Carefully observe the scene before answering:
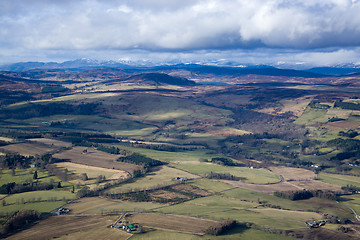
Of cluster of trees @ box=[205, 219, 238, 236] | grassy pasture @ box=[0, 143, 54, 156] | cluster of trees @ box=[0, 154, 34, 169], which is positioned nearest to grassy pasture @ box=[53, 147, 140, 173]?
grassy pasture @ box=[0, 143, 54, 156]

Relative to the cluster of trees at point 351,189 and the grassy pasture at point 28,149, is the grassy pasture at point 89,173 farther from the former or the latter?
the cluster of trees at point 351,189

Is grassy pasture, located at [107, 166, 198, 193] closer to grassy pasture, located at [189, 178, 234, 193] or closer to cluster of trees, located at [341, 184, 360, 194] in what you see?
grassy pasture, located at [189, 178, 234, 193]

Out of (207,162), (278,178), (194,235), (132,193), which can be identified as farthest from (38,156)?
(278,178)

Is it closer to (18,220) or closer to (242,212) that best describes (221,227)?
(242,212)

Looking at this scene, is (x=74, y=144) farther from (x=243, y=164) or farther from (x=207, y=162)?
(x=243, y=164)

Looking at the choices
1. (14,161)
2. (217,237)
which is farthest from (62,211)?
(14,161)

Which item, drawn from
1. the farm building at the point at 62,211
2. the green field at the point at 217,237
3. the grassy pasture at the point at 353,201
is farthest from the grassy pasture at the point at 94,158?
the grassy pasture at the point at 353,201

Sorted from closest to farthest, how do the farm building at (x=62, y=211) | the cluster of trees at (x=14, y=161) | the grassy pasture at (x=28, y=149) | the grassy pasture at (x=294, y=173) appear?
the farm building at (x=62, y=211), the cluster of trees at (x=14, y=161), the grassy pasture at (x=294, y=173), the grassy pasture at (x=28, y=149)
